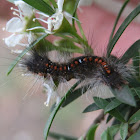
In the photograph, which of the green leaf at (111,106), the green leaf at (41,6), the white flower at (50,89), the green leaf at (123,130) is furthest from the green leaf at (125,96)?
the green leaf at (41,6)

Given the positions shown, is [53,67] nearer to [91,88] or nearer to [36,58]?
[36,58]

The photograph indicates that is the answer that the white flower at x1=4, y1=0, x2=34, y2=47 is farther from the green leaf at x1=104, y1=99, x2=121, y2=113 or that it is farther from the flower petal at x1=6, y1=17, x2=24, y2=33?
the green leaf at x1=104, y1=99, x2=121, y2=113

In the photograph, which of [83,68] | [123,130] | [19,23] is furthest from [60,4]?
[123,130]

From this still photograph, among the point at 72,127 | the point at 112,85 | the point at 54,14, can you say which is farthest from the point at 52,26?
the point at 72,127

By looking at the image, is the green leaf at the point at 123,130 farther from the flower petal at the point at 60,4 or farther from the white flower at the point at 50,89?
the flower petal at the point at 60,4

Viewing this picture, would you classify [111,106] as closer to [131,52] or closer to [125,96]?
[125,96]

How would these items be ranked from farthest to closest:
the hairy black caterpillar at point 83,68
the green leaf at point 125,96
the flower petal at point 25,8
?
the hairy black caterpillar at point 83,68 → the flower petal at point 25,8 → the green leaf at point 125,96

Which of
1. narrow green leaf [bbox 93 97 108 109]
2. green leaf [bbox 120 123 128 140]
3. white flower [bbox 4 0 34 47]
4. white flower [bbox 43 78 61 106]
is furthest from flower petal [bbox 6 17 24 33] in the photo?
green leaf [bbox 120 123 128 140]
